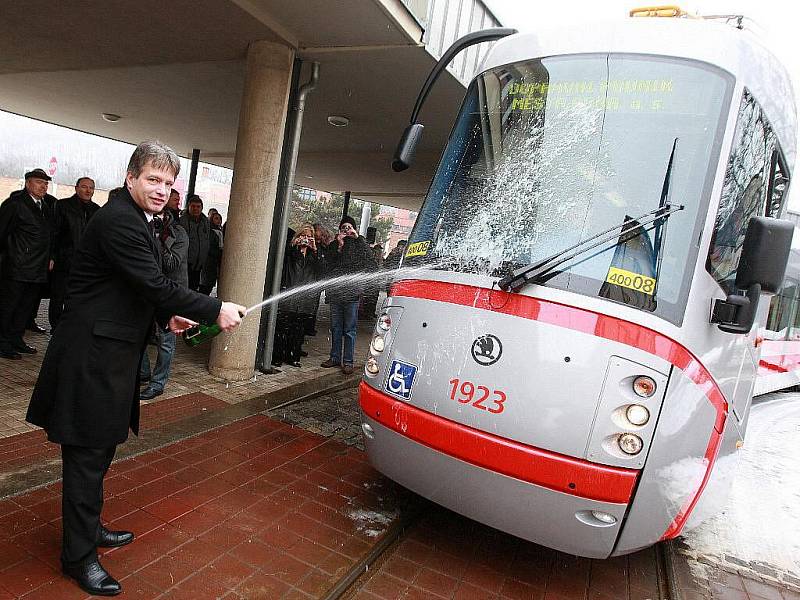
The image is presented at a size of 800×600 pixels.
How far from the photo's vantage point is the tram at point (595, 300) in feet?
8.97

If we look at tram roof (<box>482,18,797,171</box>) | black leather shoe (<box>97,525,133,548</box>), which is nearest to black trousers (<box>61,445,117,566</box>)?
black leather shoe (<box>97,525,133,548</box>)

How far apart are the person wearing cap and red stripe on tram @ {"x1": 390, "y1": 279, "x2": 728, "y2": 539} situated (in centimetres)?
542

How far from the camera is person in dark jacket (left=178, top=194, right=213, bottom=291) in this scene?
306 inches

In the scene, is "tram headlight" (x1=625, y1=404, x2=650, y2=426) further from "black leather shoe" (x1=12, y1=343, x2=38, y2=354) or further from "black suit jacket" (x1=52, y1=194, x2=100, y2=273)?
"black suit jacket" (x1=52, y1=194, x2=100, y2=273)

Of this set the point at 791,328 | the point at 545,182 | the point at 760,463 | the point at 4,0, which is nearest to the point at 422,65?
the point at 545,182

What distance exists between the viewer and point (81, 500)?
8.34 ft

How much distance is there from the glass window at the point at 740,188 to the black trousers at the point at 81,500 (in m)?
3.36

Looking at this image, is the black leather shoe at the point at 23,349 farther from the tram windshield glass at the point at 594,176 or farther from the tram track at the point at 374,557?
the tram windshield glass at the point at 594,176

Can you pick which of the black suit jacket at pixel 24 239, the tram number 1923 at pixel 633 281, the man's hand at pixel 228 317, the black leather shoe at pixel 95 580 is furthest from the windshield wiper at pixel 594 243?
the black suit jacket at pixel 24 239

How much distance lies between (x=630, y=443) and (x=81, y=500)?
268 centimetres

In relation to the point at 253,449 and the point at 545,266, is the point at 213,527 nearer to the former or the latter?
the point at 253,449

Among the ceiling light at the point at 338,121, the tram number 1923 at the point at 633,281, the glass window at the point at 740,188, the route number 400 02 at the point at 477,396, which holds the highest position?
the ceiling light at the point at 338,121

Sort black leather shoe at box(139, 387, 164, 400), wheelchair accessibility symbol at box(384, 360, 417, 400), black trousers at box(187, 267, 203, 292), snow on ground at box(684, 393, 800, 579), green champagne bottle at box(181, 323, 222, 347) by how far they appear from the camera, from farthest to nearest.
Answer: black trousers at box(187, 267, 203, 292) < black leather shoe at box(139, 387, 164, 400) < snow on ground at box(684, 393, 800, 579) < wheelchair accessibility symbol at box(384, 360, 417, 400) < green champagne bottle at box(181, 323, 222, 347)

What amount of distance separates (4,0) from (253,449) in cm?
639
